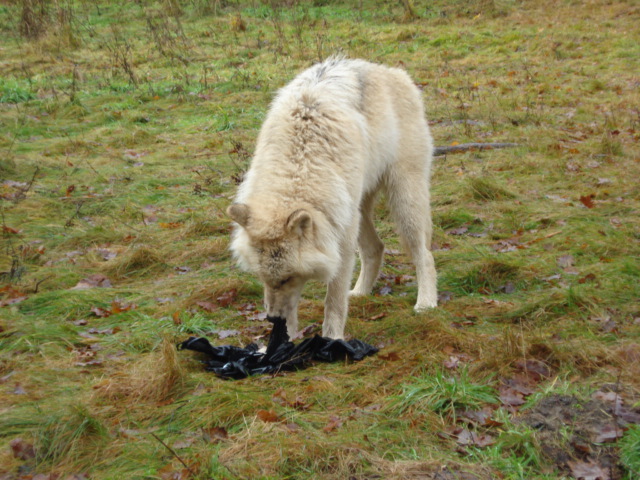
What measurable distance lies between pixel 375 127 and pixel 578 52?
437 inches

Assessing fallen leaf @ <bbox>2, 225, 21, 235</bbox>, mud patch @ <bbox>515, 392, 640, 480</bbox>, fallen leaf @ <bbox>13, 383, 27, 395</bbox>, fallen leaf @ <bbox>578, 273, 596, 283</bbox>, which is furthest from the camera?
fallen leaf @ <bbox>2, 225, 21, 235</bbox>

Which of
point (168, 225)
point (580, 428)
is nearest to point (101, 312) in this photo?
point (168, 225)

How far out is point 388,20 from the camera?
59.2ft

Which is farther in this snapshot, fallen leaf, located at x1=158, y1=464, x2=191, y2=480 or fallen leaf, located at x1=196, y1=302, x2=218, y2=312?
fallen leaf, located at x1=196, y1=302, x2=218, y2=312

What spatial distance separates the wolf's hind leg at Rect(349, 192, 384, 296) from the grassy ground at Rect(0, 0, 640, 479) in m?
0.20

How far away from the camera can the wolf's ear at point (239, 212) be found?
4.00m

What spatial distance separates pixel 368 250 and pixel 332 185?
1757mm

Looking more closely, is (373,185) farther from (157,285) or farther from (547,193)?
(547,193)

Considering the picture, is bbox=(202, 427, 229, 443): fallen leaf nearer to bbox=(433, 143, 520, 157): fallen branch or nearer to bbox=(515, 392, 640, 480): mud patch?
bbox=(515, 392, 640, 480): mud patch

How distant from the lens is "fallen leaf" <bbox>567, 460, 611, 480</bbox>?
271 centimetres

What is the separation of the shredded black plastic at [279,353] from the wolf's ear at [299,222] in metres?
0.67

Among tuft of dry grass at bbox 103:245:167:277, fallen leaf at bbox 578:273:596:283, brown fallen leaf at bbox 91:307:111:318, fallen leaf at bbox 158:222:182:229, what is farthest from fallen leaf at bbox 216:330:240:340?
fallen leaf at bbox 578:273:596:283

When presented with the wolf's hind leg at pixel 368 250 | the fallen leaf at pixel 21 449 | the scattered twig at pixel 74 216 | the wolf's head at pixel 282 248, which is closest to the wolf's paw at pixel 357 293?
the wolf's hind leg at pixel 368 250

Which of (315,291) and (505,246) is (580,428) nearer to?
(315,291)
